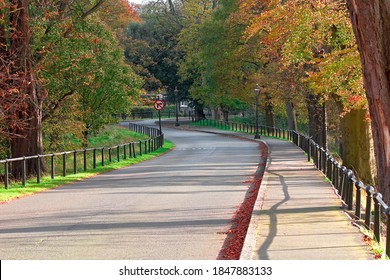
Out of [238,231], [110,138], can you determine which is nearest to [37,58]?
[238,231]

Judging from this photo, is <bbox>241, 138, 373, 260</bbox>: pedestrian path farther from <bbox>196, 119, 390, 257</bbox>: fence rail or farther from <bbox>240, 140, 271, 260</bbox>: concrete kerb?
<bbox>196, 119, 390, 257</bbox>: fence rail

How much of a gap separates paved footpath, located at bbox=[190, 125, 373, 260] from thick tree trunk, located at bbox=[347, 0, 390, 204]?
74.1 inches

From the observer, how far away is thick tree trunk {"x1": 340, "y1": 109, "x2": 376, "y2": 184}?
2681 cm

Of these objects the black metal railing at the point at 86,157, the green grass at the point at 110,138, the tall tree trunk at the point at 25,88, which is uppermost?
the tall tree trunk at the point at 25,88

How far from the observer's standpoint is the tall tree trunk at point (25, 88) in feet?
84.2

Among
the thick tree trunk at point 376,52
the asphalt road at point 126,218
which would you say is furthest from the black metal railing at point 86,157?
the thick tree trunk at point 376,52

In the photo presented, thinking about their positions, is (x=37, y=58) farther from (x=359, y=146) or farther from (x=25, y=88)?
(x=359, y=146)

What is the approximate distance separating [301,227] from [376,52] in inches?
131

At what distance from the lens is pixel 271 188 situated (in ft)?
66.3

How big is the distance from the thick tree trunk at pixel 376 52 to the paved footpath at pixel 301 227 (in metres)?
1.88

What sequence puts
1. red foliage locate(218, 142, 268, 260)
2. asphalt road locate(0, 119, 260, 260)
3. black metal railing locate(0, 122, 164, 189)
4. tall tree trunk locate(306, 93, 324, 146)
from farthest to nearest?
tall tree trunk locate(306, 93, 324, 146) → black metal railing locate(0, 122, 164, 189) → asphalt road locate(0, 119, 260, 260) → red foliage locate(218, 142, 268, 260)

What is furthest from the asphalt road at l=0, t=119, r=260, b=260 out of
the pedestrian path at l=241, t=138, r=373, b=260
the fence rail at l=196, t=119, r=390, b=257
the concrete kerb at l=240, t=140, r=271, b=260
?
the fence rail at l=196, t=119, r=390, b=257

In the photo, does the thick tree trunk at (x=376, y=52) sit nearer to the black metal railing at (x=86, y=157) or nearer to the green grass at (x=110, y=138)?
the black metal railing at (x=86, y=157)

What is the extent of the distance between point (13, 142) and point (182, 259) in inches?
733
